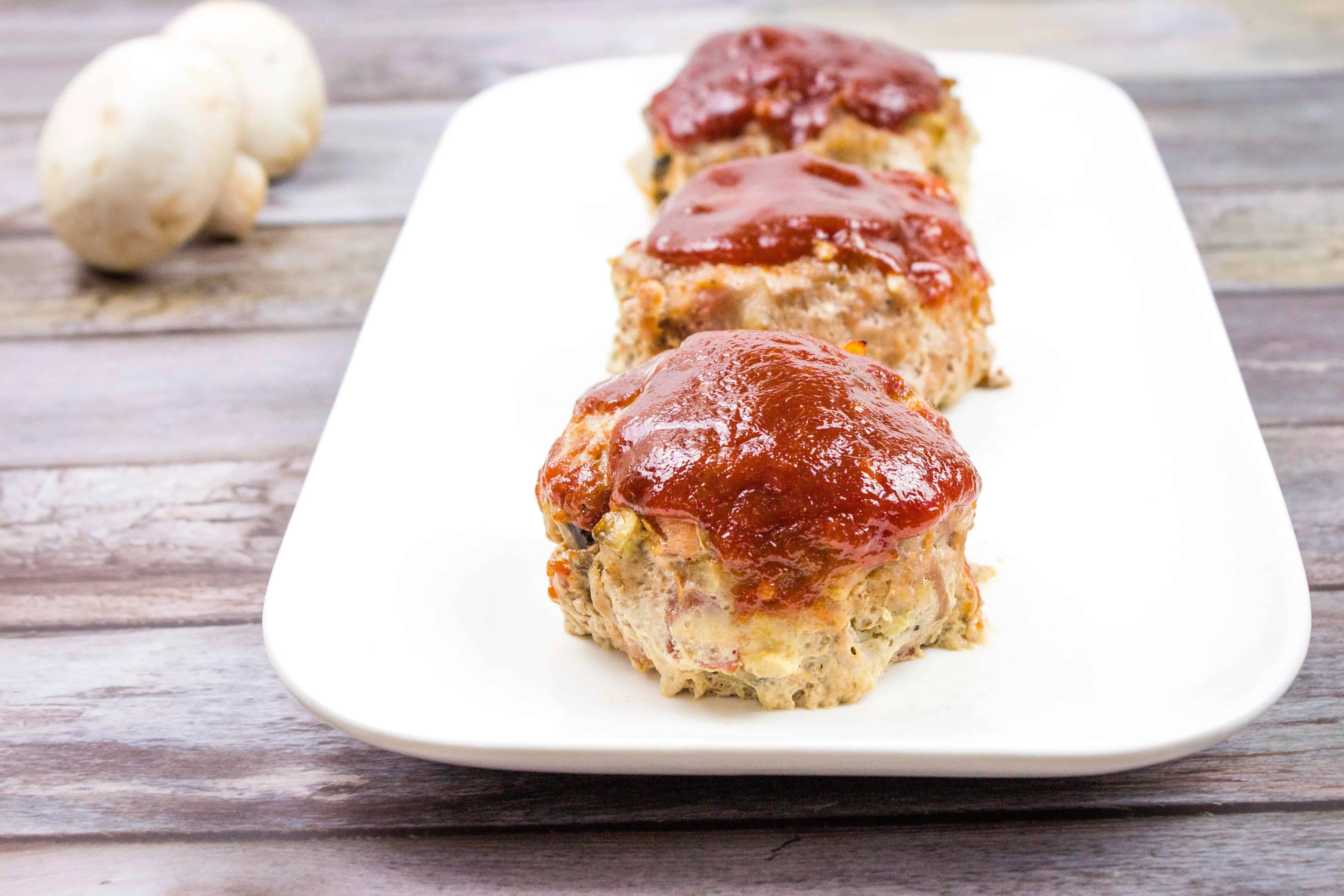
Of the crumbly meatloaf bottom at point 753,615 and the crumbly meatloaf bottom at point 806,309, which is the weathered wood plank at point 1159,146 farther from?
the crumbly meatloaf bottom at point 753,615

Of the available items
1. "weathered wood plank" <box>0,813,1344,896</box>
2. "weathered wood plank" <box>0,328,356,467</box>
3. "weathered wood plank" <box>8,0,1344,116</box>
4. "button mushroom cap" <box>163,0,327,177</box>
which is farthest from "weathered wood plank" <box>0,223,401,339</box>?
"weathered wood plank" <box>0,813,1344,896</box>

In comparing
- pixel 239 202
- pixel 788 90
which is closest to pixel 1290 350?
pixel 788 90

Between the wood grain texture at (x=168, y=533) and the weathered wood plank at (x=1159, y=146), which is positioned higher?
the weathered wood plank at (x=1159, y=146)

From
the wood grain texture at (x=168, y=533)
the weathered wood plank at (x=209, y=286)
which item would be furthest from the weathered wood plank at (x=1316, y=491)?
the weathered wood plank at (x=209, y=286)

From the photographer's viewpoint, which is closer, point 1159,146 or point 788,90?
point 788,90

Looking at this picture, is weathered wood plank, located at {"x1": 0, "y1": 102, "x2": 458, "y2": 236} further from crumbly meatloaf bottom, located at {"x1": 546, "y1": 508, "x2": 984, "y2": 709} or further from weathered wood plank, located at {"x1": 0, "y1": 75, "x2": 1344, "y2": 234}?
crumbly meatloaf bottom, located at {"x1": 546, "y1": 508, "x2": 984, "y2": 709}

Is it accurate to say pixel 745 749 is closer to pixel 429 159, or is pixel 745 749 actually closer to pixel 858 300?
pixel 858 300

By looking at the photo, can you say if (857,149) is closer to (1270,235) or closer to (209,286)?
(1270,235)
